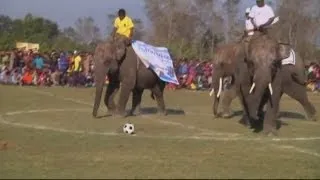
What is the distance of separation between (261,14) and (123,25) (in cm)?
489

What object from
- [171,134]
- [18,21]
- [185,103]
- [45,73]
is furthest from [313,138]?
[18,21]

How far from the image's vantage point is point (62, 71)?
42094mm

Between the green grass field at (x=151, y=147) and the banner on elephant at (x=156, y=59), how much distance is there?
1.30m

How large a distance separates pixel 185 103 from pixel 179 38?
44612 millimetres

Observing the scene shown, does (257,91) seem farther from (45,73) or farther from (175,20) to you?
(175,20)

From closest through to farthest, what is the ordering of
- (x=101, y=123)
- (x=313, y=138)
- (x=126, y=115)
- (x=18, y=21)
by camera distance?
(x=313, y=138) < (x=101, y=123) < (x=126, y=115) < (x=18, y=21)

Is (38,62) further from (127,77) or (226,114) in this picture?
(226,114)

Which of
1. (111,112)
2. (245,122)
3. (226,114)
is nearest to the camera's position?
(245,122)

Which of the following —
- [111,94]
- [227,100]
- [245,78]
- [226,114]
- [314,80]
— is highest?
[245,78]

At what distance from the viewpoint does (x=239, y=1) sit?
75.9 metres

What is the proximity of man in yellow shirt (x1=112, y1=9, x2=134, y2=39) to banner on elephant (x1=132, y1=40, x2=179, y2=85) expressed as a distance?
0.44 m

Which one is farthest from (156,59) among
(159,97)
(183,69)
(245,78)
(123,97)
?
(183,69)

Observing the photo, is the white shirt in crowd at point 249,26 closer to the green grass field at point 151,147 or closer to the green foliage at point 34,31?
the green grass field at point 151,147

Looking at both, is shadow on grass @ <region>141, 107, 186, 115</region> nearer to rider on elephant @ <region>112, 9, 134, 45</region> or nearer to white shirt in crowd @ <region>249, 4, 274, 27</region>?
rider on elephant @ <region>112, 9, 134, 45</region>
